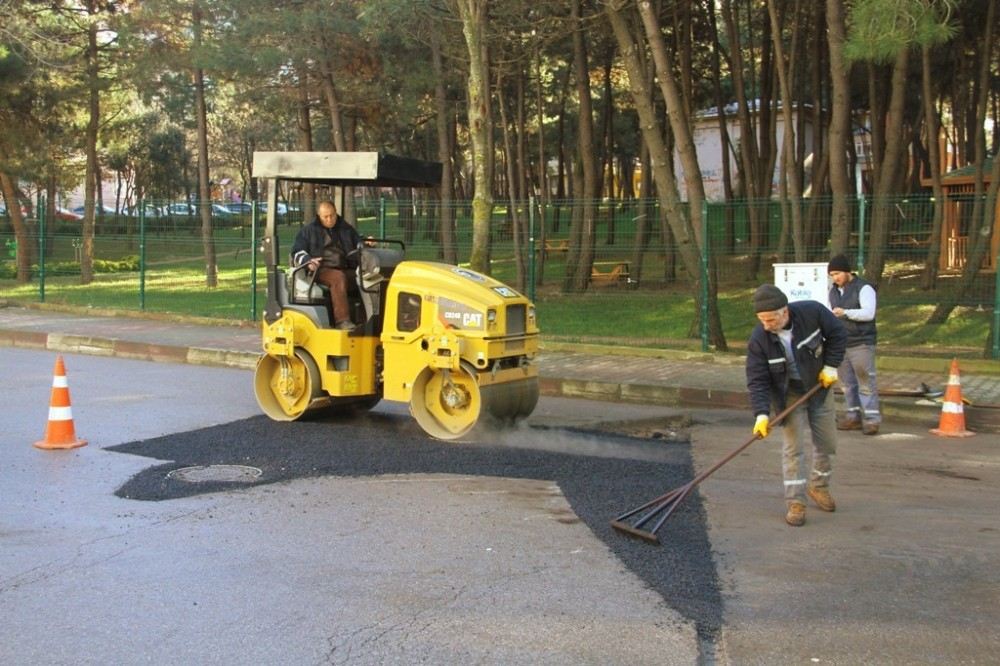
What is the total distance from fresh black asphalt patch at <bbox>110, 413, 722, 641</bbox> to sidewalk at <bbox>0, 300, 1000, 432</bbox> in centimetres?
269

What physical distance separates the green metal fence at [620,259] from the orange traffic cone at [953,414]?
12.9 feet

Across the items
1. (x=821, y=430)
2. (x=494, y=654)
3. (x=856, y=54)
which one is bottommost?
Answer: (x=494, y=654)

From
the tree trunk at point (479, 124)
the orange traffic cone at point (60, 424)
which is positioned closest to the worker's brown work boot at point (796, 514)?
the orange traffic cone at point (60, 424)

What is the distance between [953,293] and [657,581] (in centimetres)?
1262

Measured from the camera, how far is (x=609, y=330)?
1661 cm

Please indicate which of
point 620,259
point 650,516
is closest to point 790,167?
point 620,259

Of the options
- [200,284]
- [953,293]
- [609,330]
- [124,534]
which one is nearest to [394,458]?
[124,534]

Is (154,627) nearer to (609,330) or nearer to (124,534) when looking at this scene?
(124,534)

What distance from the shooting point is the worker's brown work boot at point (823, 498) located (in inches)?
266

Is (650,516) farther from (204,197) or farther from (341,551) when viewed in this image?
(204,197)

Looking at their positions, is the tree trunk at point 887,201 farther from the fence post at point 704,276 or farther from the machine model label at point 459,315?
the machine model label at point 459,315

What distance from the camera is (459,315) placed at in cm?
866

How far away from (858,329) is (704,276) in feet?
17.7

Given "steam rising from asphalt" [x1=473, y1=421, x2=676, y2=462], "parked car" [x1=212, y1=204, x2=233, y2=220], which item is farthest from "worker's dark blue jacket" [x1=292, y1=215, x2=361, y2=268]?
"parked car" [x1=212, y1=204, x2=233, y2=220]
